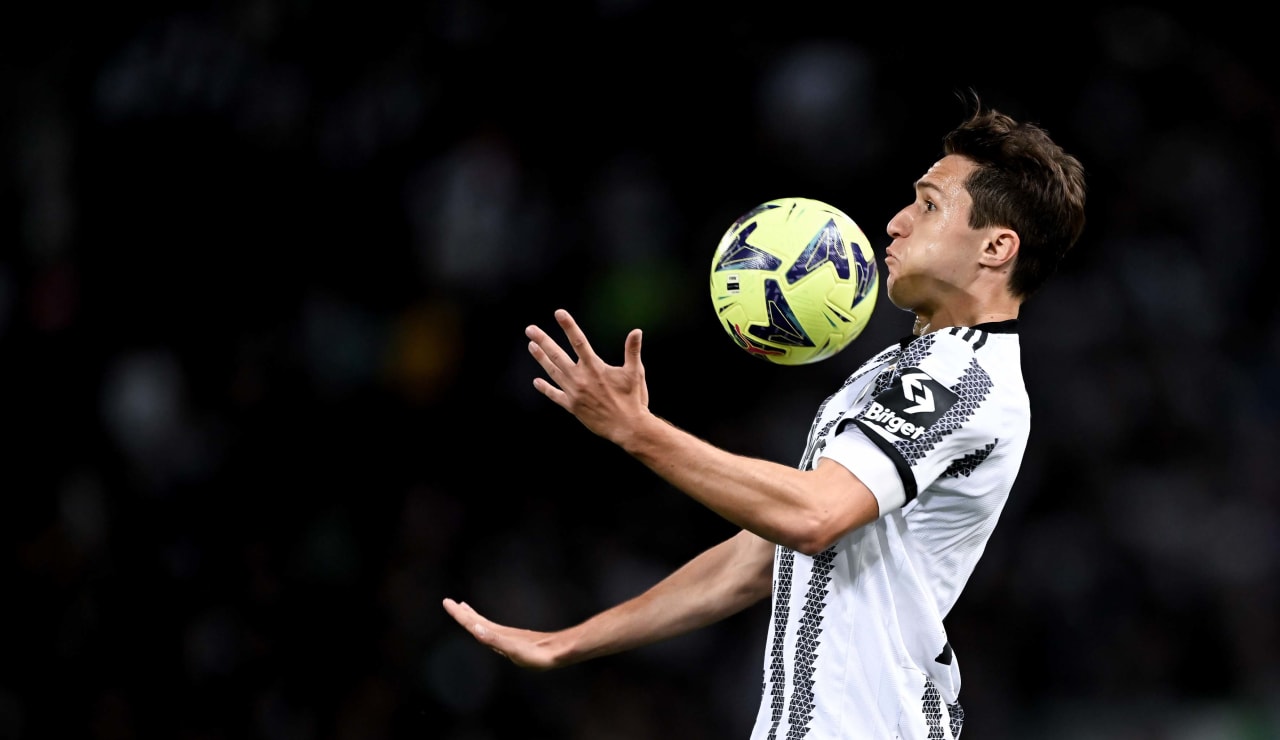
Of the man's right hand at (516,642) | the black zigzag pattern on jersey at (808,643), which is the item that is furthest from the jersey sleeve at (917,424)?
the man's right hand at (516,642)

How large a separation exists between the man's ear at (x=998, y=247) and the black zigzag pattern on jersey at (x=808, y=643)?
32.6 inches

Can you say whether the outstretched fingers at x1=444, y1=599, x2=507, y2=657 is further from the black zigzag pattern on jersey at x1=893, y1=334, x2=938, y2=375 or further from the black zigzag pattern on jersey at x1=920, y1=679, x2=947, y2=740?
the black zigzag pattern on jersey at x1=893, y1=334, x2=938, y2=375

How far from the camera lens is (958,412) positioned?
3.11 metres

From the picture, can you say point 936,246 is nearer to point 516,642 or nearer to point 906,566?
point 906,566

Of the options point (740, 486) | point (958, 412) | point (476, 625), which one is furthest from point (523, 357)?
point (740, 486)

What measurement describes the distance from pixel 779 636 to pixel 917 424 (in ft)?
2.05

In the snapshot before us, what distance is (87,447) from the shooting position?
26.5ft

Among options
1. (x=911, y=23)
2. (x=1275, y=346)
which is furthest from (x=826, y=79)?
(x=1275, y=346)

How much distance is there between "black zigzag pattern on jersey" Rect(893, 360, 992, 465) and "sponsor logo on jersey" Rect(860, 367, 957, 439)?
0.01 m

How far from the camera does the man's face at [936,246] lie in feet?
11.1

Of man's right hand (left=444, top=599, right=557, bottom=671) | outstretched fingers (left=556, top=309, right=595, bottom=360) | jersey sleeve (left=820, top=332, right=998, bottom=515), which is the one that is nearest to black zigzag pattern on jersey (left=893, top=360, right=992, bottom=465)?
jersey sleeve (left=820, top=332, right=998, bottom=515)

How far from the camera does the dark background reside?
7109 millimetres

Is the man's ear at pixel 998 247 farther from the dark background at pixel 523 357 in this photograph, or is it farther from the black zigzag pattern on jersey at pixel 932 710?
the dark background at pixel 523 357

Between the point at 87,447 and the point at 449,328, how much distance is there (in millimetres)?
2233
